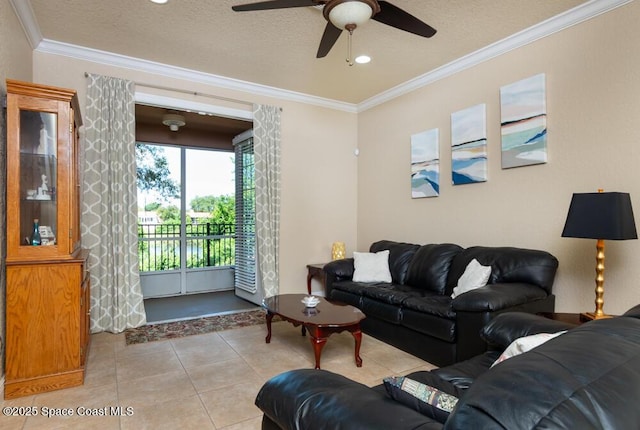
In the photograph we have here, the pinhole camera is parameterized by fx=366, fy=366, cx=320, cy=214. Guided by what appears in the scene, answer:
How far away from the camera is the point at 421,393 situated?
113cm

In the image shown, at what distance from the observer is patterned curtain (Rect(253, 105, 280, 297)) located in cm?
479

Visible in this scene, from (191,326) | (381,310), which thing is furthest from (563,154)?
(191,326)

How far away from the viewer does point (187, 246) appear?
20.2 ft

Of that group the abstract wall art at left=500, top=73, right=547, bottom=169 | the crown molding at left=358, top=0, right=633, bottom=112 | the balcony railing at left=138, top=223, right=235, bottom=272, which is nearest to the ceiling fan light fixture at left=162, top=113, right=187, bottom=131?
the balcony railing at left=138, top=223, right=235, bottom=272

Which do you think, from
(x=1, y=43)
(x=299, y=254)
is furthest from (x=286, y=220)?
(x=1, y=43)

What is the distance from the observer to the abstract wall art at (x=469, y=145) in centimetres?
381

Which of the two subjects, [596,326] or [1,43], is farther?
[1,43]

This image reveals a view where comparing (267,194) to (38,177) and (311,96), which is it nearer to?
(311,96)

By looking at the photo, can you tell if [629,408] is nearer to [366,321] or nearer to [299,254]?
[366,321]

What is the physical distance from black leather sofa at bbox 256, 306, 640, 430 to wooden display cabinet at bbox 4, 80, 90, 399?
218 cm

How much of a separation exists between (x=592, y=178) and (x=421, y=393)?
2.81m

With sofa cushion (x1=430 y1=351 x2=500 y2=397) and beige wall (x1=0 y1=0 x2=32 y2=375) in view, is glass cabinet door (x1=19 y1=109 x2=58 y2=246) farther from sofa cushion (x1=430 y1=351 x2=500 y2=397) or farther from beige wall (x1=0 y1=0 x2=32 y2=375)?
sofa cushion (x1=430 y1=351 x2=500 y2=397)

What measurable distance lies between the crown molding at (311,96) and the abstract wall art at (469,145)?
1.77 feet

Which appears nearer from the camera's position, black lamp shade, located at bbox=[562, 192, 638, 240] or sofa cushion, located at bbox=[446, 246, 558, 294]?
black lamp shade, located at bbox=[562, 192, 638, 240]
